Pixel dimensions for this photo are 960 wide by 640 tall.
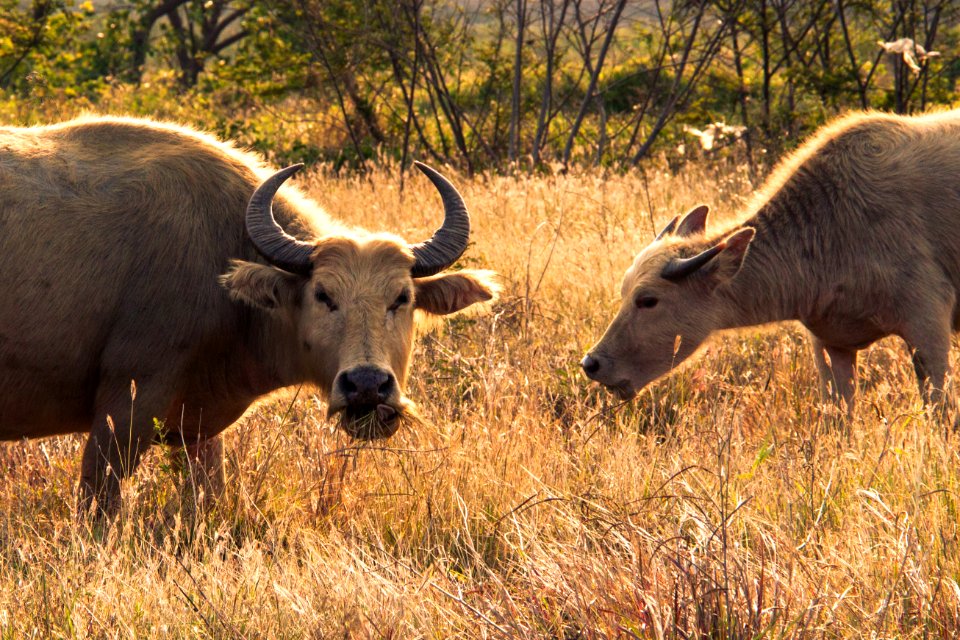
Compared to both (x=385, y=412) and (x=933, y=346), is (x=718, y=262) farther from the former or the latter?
(x=385, y=412)

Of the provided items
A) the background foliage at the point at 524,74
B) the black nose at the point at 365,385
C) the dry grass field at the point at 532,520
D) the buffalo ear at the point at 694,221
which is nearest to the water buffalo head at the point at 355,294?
the black nose at the point at 365,385

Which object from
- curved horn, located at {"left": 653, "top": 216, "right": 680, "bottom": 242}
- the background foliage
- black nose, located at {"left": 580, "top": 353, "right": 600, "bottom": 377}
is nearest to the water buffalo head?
black nose, located at {"left": 580, "top": 353, "right": 600, "bottom": 377}

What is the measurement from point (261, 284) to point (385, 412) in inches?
31.9

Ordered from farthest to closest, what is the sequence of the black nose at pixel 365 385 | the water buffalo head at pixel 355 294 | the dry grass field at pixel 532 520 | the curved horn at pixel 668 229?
the curved horn at pixel 668 229 → the water buffalo head at pixel 355 294 → the black nose at pixel 365 385 → the dry grass field at pixel 532 520

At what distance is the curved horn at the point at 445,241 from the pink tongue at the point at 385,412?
716 millimetres

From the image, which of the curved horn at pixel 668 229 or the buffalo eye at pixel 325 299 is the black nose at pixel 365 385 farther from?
the curved horn at pixel 668 229

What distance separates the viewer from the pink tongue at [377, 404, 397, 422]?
14.7 ft

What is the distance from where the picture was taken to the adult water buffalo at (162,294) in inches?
190

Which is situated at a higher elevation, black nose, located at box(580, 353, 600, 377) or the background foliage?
the background foliage

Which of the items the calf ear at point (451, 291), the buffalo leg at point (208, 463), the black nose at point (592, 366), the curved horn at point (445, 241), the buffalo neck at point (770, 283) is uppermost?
the curved horn at point (445, 241)

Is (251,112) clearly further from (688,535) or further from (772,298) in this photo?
(688,535)

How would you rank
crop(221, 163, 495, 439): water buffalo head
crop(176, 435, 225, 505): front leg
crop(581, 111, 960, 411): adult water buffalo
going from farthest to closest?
crop(581, 111, 960, 411): adult water buffalo, crop(176, 435, 225, 505): front leg, crop(221, 163, 495, 439): water buffalo head

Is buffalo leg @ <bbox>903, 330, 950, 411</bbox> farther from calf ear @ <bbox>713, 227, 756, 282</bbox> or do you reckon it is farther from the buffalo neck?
calf ear @ <bbox>713, 227, 756, 282</bbox>

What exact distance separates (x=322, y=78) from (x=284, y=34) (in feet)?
9.65
